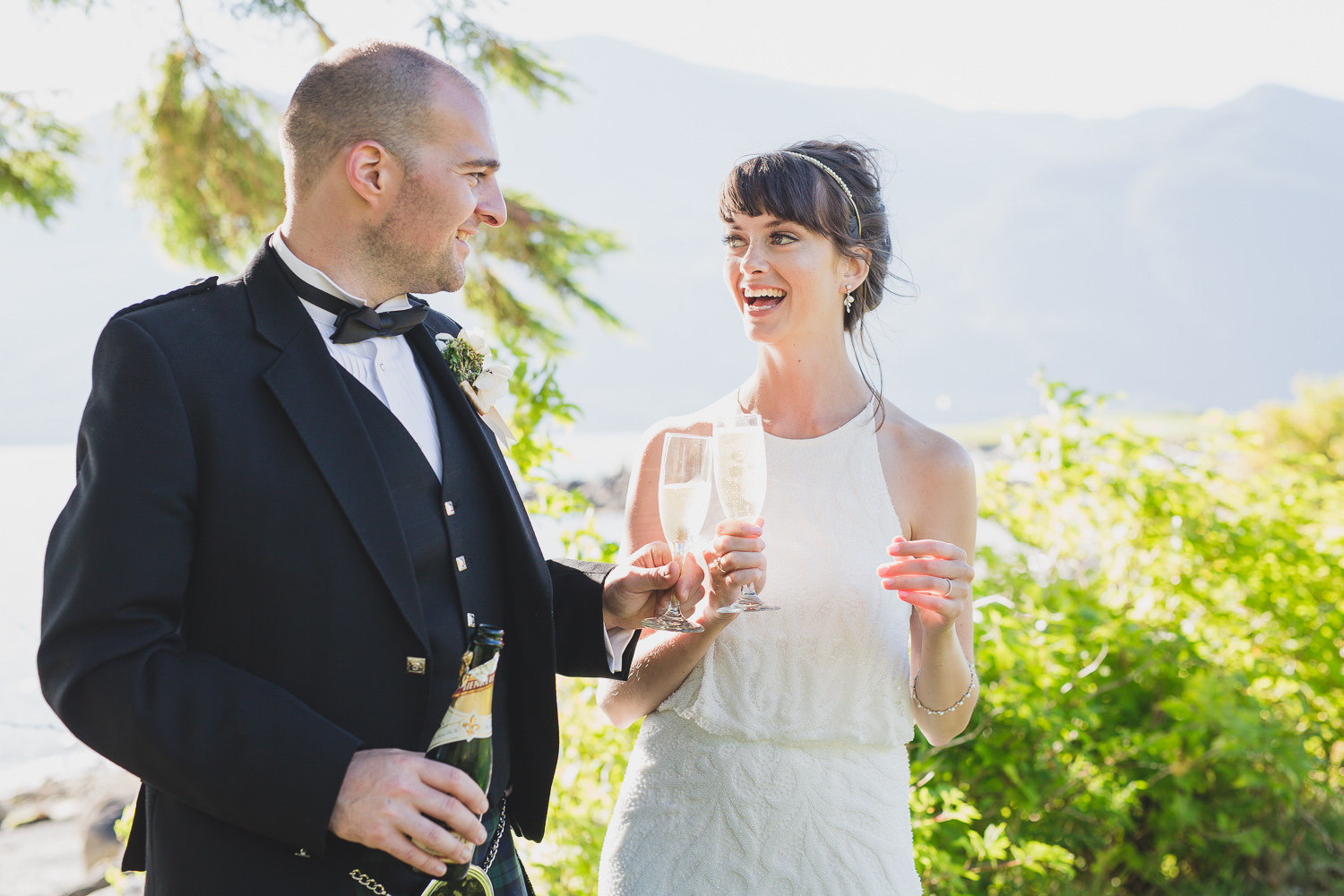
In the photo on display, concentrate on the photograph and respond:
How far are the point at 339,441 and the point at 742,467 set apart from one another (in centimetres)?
80

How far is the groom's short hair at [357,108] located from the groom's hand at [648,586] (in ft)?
3.11

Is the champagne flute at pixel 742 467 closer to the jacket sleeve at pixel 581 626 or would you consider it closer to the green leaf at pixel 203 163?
the jacket sleeve at pixel 581 626

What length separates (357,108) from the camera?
1.72m

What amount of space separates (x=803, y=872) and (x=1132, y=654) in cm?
267

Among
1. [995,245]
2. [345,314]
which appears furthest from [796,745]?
[995,245]

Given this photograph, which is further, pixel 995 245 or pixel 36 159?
pixel 995 245

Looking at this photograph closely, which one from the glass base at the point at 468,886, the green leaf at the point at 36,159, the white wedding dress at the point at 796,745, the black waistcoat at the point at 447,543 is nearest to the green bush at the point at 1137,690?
the white wedding dress at the point at 796,745

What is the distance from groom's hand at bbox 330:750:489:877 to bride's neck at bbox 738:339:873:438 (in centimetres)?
144

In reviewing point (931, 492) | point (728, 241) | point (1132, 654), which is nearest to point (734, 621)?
point (931, 492)

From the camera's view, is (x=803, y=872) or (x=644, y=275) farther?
(x=644, y=275)

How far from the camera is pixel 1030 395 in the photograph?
4.57 metres

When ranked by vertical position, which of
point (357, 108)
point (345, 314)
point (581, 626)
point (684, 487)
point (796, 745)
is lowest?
point (796, 745)

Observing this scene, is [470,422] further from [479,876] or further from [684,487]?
[479,876]

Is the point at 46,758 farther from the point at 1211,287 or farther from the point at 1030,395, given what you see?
the point at 1211,287
